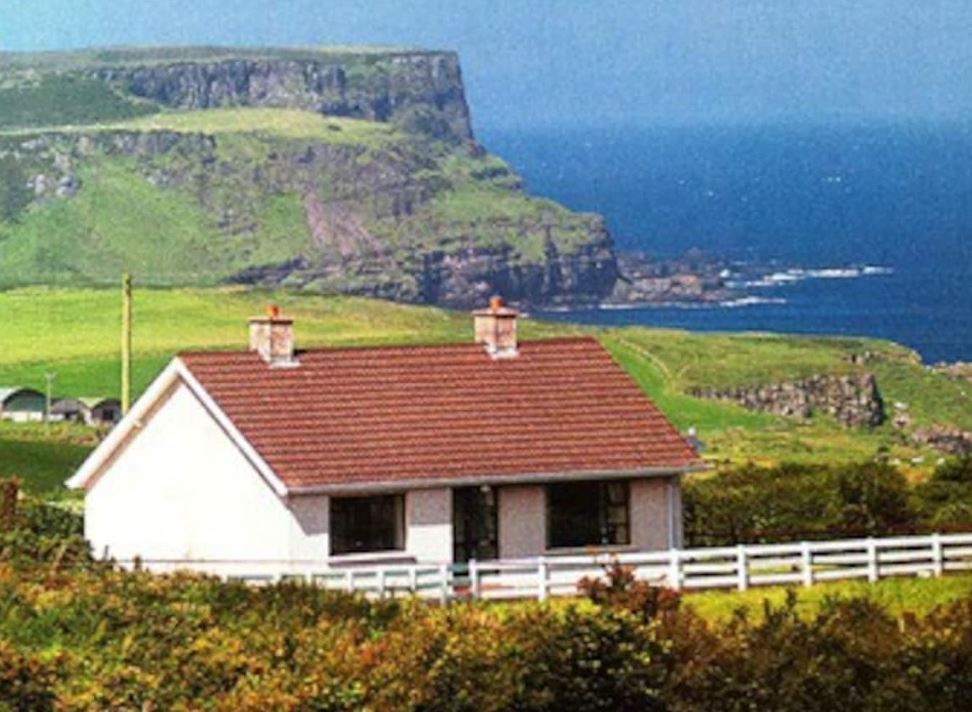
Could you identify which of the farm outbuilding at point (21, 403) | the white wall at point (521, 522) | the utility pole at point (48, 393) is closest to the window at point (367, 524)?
the white wall at point (521, 522)

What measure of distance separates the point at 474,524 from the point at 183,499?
454 cm

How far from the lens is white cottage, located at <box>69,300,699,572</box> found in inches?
1786

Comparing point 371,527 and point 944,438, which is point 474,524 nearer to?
point 371,527

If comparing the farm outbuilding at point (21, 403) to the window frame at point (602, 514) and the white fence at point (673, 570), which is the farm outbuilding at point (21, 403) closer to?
the window frame at point (602, 514)

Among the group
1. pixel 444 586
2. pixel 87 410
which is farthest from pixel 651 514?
pixel 87 410

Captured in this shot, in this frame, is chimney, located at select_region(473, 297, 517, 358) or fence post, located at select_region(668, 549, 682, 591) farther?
chimney, located at select_region(473, 297, 517, 358)

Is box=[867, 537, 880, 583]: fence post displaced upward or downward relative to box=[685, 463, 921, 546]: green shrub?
downward

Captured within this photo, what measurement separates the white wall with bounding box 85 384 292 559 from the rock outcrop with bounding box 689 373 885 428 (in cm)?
12761

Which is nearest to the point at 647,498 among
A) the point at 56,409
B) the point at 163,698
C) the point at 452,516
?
the point at 452,516

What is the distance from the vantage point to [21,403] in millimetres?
160250

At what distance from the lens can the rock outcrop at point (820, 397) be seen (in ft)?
595

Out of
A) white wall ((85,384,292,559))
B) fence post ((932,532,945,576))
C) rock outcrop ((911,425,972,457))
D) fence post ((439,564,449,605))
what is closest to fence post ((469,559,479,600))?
fence post ((439,564,449,605))

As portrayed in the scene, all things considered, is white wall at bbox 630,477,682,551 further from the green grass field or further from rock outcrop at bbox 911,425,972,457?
rock outcrop at bbox 911,425,972,457

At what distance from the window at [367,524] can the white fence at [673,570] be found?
112 cm
